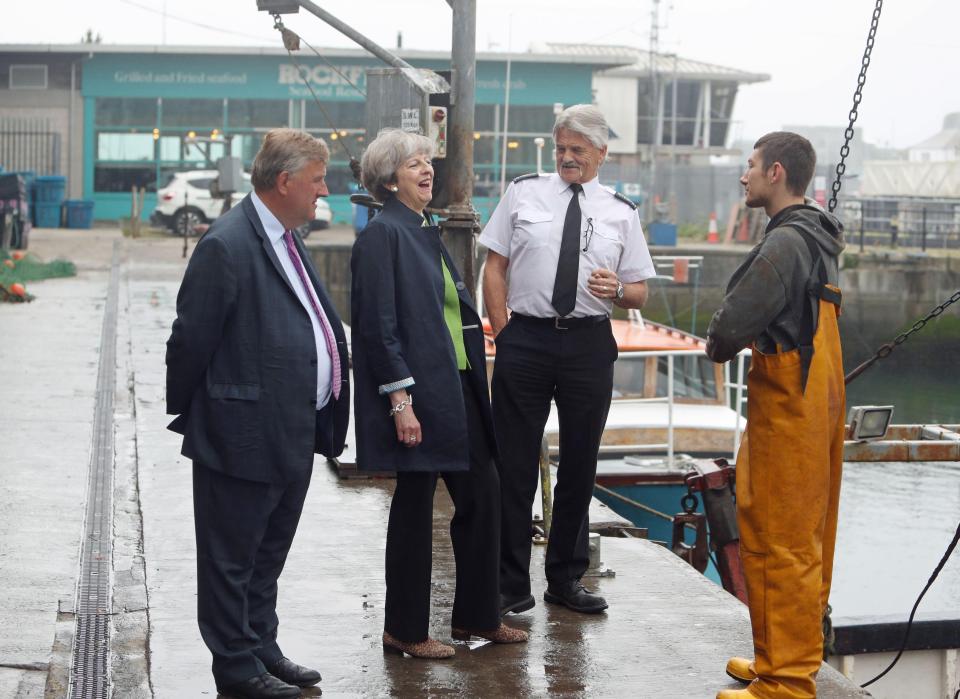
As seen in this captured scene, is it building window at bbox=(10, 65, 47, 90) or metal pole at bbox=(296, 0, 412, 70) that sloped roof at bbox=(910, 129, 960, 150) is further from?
metal pole at bbox=(296, 0, 412, 70)

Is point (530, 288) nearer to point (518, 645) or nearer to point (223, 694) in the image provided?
point (518, 645)

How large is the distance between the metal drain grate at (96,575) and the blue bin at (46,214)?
87.0 feet

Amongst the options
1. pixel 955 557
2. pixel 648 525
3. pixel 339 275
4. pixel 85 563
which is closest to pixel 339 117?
pixel 339 275

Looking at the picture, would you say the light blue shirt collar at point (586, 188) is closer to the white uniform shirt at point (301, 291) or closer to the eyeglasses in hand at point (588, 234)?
the eyeglasses in hand at point (588, 234)

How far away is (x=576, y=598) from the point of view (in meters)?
5.40

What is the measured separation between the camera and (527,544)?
5316 millimetres

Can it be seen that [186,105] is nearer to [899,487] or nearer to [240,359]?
[899,487]

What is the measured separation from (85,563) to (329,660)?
1.71m

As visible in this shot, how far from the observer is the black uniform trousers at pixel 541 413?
5.24 meters

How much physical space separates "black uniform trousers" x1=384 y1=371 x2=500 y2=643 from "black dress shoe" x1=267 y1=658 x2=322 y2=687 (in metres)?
0.39

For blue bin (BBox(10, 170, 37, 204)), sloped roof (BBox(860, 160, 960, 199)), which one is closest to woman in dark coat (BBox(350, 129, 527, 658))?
blue bin (BBox(10, 170, 37, 204))

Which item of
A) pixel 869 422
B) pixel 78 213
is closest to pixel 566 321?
pixel 869 422

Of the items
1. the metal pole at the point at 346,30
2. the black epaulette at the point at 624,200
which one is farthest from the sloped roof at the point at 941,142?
the black epaulette at the point at 624,200

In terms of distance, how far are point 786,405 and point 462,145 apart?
3.48 m
